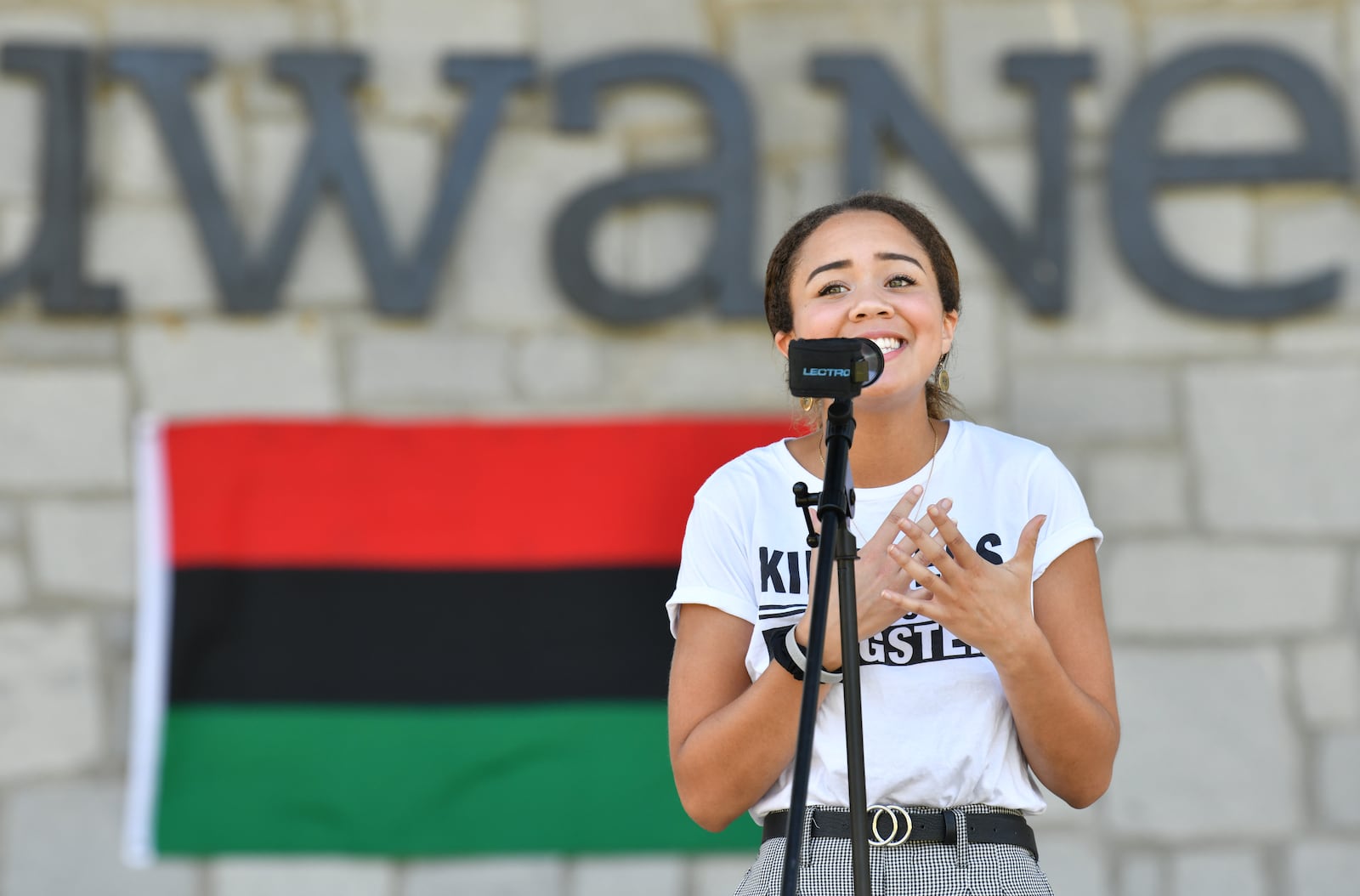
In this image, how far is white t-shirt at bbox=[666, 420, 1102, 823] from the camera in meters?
1.60

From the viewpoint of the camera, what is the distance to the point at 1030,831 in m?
1.67

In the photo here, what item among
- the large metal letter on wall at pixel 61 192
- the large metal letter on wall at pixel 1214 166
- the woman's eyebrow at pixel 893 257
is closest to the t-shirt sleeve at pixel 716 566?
the woman's eyebrow at pixel 893 257

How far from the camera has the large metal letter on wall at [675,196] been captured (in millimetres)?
3637

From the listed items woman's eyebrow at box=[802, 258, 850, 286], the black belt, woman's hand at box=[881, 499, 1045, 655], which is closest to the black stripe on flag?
woman's eyebrow at box=[802, 258, 850, 286]

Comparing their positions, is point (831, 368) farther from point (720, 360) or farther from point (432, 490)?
point (432, 490)

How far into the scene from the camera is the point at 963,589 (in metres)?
1.50

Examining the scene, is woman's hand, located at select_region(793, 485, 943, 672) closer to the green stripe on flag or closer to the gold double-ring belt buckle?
the gold double-ring belt buckle

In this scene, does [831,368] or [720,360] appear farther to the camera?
[720,360]

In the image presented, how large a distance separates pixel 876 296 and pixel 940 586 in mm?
411

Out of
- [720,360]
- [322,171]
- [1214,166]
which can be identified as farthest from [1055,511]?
[322,171]

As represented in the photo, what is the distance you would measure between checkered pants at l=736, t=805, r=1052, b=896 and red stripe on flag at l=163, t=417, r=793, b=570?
6.69 feet

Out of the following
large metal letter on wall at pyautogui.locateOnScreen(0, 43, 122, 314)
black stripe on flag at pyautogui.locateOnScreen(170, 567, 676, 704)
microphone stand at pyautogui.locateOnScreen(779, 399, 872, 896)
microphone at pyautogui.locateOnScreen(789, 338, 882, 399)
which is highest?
large metal letter on wall at pyautogui.locateOnScreen(0, 43, 122, 314)

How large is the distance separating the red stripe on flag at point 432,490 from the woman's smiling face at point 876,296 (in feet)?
5.71

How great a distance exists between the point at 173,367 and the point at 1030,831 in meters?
2.63
